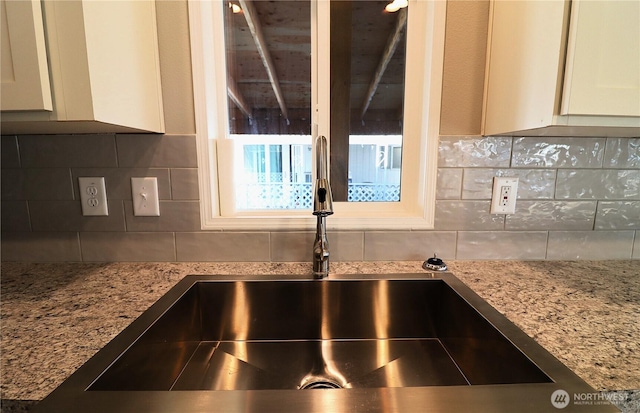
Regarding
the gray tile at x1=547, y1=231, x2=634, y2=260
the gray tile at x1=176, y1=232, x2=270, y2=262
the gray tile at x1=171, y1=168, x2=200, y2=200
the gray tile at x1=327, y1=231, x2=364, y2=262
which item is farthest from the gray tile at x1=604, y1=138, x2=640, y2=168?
the gray tile at x1=171, y1=168, x2=200, y2=200

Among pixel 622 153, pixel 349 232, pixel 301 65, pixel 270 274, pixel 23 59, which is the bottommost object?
pixel 270 274

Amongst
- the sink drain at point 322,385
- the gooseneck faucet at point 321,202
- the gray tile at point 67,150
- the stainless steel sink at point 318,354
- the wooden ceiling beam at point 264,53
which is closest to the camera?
the stainless steel sink at point 318,354

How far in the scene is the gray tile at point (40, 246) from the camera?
0.96 m

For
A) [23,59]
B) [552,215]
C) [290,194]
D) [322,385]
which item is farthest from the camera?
[290,194]

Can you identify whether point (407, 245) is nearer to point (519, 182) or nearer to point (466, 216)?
point (466, 216)

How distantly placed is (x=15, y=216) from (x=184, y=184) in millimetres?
581

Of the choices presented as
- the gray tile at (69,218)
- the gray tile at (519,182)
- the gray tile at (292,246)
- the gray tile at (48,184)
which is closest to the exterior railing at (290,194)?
the gray tile at (292,246)

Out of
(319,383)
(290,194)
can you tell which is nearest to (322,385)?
(319,383)

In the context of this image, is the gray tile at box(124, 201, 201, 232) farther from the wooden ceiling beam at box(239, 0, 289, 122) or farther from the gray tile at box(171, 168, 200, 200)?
the wooden ceiling beam at box(239, 0, 289, 122)

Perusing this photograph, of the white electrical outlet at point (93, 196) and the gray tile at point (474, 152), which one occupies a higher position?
the gray tile at point (474, 152)

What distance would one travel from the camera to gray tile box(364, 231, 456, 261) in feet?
3.16

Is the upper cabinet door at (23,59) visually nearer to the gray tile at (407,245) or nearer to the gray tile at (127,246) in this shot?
the gray tile at (127,246)

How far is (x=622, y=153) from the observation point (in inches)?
37.1

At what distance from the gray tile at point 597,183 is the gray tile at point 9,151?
1769 mm
